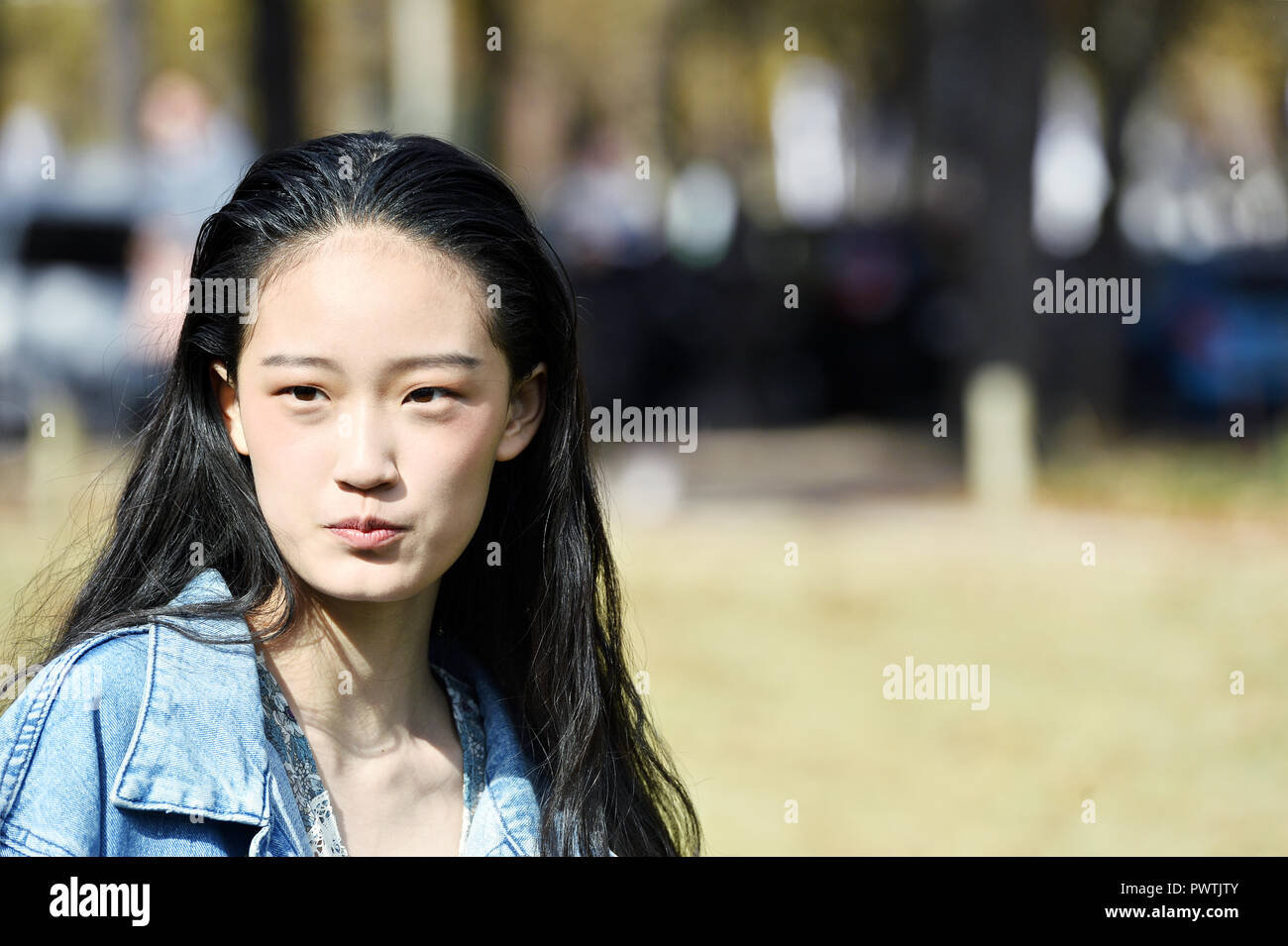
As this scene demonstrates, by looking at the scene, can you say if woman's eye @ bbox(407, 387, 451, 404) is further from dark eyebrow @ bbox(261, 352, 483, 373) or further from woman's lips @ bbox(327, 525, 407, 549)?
woman's lips @ bbox(327, 525, 407, 549)

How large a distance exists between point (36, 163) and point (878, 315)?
8.46 meters

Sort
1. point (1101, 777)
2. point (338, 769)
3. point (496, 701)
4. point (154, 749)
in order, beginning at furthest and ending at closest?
point (1101, 777), point (496, 701), point (338, 769), point (154, 749)

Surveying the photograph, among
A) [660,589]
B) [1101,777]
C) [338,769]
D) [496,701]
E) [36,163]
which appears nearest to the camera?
[338,769]

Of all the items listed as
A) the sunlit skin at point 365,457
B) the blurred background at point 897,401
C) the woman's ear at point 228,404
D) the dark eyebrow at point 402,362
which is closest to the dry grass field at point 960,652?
the blurred background at point 897,401

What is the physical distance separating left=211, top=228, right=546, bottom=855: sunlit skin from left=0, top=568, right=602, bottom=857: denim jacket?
0.48 feet

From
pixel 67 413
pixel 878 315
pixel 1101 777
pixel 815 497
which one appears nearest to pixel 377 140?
pixel 1101 777

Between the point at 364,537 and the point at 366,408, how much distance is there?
0.17 m

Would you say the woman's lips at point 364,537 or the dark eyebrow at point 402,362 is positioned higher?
the dark eyebrow at point 402,362

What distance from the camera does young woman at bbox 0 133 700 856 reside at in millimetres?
1972

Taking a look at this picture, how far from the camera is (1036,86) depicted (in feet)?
39.1

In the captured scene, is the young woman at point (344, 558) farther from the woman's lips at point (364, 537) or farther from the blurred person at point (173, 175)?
the blurred person at point (173, 175)

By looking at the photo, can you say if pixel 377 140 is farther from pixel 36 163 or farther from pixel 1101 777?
pixel 36 163

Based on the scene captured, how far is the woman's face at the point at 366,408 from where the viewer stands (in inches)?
82.7

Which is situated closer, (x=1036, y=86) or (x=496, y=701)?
(x=496, y=701)
